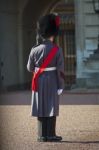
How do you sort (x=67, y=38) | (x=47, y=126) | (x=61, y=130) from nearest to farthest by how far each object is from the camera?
1. (x=47, y=126)
2. (x=61, y=130)
3. (x=67, y=38)

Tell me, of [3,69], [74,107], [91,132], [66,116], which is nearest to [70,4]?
[3,69]

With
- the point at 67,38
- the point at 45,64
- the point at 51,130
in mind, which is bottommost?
the point at 67,38

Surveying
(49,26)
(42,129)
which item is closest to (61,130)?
(42,129)

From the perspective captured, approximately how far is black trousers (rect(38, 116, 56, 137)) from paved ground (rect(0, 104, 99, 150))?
0.17 m

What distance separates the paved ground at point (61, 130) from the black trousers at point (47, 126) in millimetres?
167

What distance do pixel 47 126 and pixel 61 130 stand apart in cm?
105

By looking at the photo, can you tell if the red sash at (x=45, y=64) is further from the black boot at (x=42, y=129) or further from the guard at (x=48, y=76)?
the black boot at (x=42, y=129)

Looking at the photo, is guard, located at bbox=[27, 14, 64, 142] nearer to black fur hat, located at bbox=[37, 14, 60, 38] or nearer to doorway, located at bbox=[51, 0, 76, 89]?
black fur hat, located at bbox=[37, 14, 60, 38]

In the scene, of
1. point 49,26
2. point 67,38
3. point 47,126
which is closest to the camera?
point 49,26

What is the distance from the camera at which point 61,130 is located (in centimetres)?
995

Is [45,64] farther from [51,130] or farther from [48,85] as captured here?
[51,130]

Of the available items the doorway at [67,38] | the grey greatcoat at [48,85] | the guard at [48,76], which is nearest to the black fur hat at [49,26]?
the guard at [48,76]

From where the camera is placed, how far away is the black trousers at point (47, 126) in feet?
29.1

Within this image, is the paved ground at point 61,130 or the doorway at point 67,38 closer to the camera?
the paved ground at point 61,130
